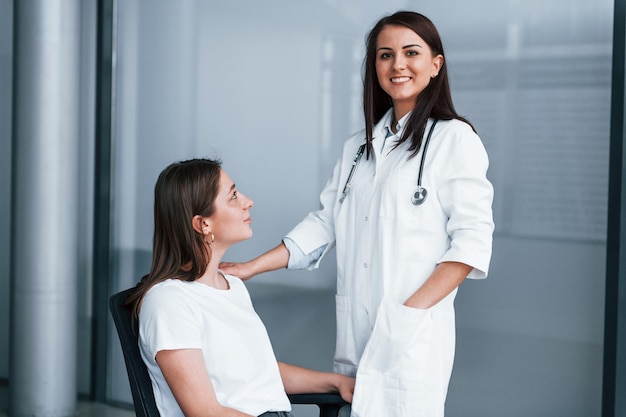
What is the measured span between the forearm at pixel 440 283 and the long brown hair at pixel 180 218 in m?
0.50

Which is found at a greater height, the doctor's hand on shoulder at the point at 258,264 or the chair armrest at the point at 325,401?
the doctor's hand on shoulder at the point at 258,264

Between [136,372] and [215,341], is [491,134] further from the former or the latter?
[136,372]

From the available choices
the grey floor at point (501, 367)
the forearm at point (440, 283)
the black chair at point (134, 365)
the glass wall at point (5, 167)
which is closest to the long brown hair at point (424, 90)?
the forearm at point (440, 283)

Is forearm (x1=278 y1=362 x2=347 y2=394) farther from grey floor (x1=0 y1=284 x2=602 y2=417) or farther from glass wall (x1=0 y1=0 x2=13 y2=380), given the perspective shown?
glass wall (x1=0 y1=0 x2=13 y2=380)

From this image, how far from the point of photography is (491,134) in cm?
245

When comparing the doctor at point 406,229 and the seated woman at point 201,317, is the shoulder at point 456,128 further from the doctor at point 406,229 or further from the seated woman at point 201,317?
the seated woman at point 201,317

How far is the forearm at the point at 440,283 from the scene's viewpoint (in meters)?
1.65

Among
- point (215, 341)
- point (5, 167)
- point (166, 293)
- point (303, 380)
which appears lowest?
point (303, 380)

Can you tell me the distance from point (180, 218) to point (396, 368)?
1.93 ft

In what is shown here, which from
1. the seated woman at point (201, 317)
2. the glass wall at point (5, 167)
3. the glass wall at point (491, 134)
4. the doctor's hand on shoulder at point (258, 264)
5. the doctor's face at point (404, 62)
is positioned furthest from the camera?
the glass wall at point (5, 167)

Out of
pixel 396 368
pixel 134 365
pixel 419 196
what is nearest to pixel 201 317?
pixel 134 365

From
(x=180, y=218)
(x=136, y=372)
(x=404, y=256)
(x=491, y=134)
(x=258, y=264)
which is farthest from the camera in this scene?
(x=491, y=134)

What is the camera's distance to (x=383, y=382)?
5.47ft

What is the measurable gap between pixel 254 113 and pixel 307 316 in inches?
32.3
